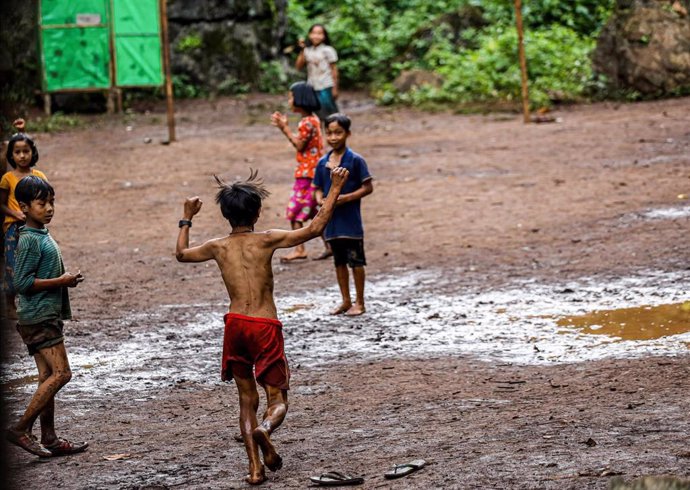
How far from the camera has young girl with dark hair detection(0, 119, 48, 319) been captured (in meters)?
7.33

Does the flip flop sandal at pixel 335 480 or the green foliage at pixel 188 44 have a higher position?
the green foliage at pixel 188 44

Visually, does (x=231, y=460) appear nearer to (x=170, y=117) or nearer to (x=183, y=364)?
(x=183, y=364)

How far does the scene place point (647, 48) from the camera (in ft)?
64.6

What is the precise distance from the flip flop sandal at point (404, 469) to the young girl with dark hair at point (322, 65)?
11181 mm

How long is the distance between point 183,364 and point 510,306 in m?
2.61

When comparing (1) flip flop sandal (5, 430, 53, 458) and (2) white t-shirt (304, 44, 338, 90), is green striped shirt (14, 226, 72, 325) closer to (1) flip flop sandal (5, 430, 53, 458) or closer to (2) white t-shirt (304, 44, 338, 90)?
(1) flip flop sandal (5, 430, 53, 458)

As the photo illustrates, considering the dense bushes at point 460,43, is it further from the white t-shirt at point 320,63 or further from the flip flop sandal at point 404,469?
the flip flop sandal at point 404,469

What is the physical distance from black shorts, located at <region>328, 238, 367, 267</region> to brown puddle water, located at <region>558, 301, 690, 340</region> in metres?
1.64

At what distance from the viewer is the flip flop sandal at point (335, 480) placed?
4.66 meters

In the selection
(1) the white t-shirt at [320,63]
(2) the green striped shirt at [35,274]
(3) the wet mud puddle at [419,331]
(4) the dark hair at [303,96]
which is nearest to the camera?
(2) the green striped shirt at [35,274]

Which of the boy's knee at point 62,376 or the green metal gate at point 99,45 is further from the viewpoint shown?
the green metal gate at point 99,45

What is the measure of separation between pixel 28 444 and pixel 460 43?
20.6m

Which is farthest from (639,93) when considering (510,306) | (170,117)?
(510,306)

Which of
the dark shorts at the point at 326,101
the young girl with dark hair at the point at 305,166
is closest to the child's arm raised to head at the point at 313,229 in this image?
the young girl with dark hair at the point at 305,166
